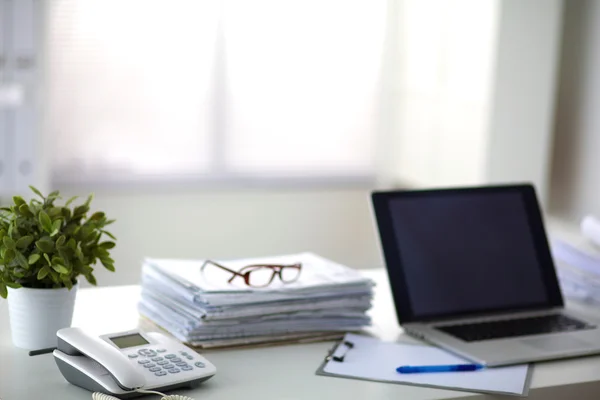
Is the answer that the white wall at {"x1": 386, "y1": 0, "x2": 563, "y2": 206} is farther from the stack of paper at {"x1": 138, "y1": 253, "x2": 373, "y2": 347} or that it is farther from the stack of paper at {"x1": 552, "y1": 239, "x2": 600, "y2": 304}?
the stack of paper at {"x1": 138, "y1": 253, "x2": 373, "y2": 347}

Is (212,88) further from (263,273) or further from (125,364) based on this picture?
(125,364)

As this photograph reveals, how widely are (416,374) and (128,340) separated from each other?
0.43 m

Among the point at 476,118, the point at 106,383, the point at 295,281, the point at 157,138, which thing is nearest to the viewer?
the point at 106,383

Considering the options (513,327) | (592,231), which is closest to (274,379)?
(513,327)

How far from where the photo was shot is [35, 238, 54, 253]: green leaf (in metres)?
1.34

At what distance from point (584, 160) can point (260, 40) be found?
174 centimetres

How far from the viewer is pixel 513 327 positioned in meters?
1.58

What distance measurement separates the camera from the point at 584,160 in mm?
2969

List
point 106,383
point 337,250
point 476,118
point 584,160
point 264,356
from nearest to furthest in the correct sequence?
point 106,383
point 264,356
point 584,160
point 476,118
point 337,250

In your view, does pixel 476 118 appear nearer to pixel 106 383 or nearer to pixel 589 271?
pixel 589 271

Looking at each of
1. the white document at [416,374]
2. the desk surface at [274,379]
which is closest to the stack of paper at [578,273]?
the desk surface at [274,379]

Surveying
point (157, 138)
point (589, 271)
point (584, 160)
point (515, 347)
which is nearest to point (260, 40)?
point (157, 138)

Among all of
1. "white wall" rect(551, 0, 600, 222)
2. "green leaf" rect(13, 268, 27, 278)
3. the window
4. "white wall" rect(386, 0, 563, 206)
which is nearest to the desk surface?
"green leaf" rect(13, 268, 27, 278)

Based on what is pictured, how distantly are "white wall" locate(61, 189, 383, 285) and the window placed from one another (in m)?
0.10
